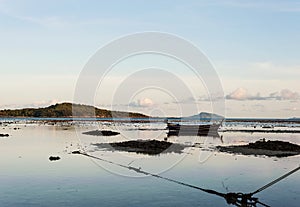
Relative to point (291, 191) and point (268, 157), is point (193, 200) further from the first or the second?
point (268, 157)

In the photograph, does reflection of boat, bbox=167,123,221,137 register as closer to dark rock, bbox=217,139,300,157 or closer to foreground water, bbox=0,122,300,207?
dark rock, bbox=217,139,300,157

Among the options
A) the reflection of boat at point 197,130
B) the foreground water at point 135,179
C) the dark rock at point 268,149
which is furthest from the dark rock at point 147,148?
the reflection of boat at point 197,130

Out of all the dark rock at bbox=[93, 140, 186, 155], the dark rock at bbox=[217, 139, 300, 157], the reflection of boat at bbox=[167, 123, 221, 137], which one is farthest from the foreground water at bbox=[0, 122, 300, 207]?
the reflection of boat at bbox=[167, 123, 221, 137]

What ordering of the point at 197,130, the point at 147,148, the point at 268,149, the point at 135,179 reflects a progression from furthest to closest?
the point at 197,130 < the point at 268,149 < the point at 147,148 < the point at 135,179

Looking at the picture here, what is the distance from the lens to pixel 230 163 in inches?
1328

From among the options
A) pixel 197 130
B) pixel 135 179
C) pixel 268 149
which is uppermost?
pixel 197 130

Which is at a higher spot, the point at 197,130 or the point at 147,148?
the point at 197,130

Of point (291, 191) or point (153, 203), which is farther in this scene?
point (291, 191)

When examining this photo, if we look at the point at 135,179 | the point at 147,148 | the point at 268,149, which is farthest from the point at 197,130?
the point at 135,179

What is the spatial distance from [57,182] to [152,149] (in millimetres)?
19782

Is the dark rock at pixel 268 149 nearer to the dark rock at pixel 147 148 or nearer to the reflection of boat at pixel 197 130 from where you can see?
A: the dark rock at pixel 147 148

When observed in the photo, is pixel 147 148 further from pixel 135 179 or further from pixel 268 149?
pixel 135 179

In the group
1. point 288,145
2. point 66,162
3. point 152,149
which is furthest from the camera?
point 288,145

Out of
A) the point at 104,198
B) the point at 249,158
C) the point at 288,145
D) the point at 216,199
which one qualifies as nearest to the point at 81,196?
the point at 104,198
